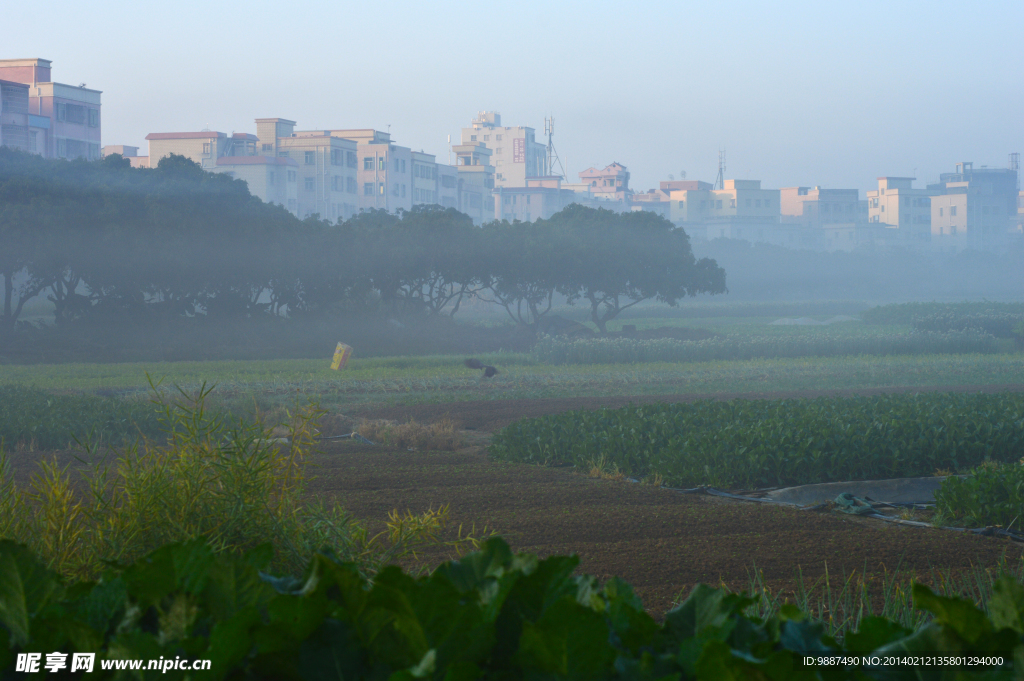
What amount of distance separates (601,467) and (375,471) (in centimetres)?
306

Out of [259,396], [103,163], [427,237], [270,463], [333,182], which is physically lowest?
[259,396]

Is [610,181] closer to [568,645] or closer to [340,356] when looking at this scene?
[340,356]

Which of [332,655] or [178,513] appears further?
[178,513]

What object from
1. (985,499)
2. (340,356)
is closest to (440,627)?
(985,499)

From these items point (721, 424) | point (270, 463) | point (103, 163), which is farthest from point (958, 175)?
point (270, 463)

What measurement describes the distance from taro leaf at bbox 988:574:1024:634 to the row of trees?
1460 inches

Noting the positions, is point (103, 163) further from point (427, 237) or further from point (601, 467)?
point (601, 467)

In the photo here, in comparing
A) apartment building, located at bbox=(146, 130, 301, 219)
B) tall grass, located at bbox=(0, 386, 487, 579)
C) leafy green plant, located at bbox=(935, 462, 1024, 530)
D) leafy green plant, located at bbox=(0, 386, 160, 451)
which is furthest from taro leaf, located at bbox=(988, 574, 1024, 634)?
apartment building, located at bbox=(146, 130, 301, 219)

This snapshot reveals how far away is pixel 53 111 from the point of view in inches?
2682

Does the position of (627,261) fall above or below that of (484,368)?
above

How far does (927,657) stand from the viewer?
177 centimetres

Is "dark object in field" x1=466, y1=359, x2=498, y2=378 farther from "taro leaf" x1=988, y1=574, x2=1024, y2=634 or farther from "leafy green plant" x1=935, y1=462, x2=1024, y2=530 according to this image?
"taro leaf" x1=988, y1=574, x2=1024, y2=634

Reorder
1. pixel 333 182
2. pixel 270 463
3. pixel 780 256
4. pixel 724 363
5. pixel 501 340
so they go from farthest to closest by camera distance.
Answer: pixel 780 256
pixel 333 182
pixel 501 340
pixel 724 363
pixel 270 463

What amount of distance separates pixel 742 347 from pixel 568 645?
107ft
